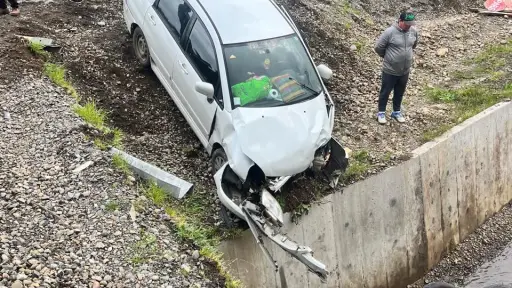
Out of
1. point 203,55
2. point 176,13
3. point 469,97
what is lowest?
point 469,97

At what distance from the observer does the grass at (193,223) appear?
5.89 m

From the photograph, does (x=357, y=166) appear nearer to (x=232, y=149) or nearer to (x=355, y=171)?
(x=355, y=171)

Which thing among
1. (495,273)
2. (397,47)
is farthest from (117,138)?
(495,273)

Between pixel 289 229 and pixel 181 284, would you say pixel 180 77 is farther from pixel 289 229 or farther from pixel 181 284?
pixel 181 284

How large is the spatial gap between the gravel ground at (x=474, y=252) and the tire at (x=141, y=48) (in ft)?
19.3

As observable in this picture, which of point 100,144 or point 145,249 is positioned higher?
point 100,144

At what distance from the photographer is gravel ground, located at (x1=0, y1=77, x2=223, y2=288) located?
197 inches

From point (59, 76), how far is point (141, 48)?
4.52 ft

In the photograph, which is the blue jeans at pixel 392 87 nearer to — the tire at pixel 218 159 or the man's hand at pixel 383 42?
the man's hand at pixel 383 42

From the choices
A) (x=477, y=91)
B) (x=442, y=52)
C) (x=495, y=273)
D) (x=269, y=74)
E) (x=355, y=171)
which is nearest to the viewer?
(x=269, y=74)

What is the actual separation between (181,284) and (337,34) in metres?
7.43

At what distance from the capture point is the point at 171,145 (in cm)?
771

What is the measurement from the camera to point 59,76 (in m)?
7.99

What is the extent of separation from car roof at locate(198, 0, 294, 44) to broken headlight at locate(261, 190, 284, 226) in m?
2.10
